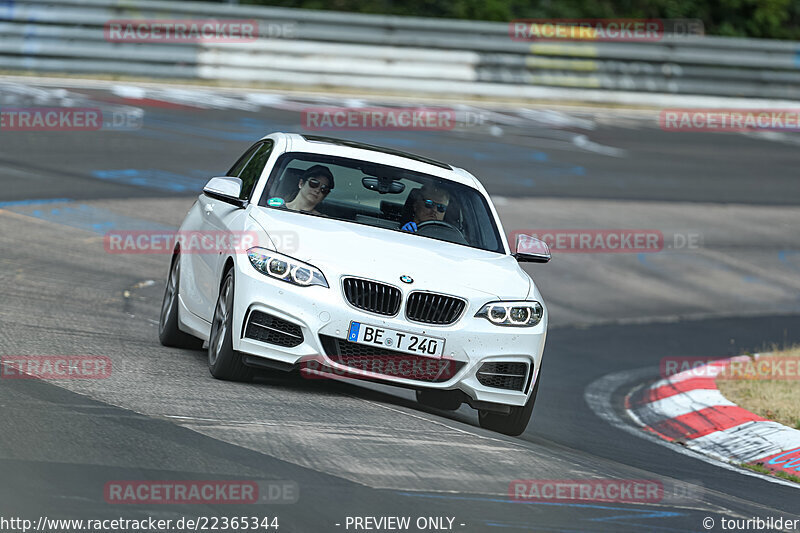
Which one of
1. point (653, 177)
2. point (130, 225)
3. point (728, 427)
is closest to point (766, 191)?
point (653, 177)

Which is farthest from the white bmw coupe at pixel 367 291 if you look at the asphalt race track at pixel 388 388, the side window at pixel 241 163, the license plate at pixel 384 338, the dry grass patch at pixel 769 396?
the dry grass patch at pixel 769 396

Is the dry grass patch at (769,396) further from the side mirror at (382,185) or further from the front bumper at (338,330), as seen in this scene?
the side mirror at (382,185)

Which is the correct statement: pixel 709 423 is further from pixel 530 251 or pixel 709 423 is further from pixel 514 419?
pixel 514 419

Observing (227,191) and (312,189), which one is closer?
(227,191)

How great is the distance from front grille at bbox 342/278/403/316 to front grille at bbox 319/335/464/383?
0.22 m

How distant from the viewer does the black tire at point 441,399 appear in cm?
793

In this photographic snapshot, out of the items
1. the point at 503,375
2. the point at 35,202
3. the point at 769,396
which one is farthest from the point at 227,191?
the point at 35,202

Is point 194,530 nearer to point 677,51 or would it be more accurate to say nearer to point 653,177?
point 653,177

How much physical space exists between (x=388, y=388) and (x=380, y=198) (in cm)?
172

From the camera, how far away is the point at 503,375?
7.85 m

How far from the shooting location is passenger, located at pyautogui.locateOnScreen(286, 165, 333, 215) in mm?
8594

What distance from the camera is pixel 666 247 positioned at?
18.3 meters

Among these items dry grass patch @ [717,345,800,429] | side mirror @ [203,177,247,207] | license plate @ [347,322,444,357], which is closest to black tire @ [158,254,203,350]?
side mirror @ [203,177,247,207]

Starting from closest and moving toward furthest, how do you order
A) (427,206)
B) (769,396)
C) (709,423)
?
(427,206)
(709,423)
(769,396)
